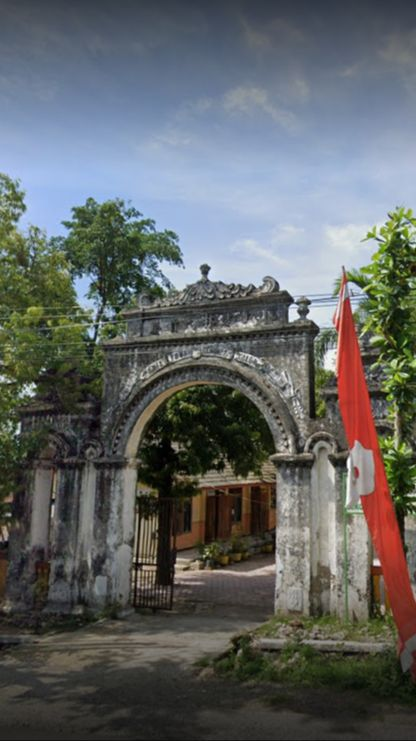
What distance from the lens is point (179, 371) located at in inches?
455

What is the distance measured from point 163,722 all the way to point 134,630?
4166mm

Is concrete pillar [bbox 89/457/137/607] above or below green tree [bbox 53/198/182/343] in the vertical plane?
below

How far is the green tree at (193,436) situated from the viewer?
14.3 meters

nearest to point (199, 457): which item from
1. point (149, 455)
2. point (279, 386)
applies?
point (149, 455)

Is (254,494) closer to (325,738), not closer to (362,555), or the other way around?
(362,555)

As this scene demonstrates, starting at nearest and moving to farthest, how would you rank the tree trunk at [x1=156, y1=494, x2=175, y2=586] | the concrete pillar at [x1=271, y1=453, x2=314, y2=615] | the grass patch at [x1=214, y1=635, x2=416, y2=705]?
the grass patch at [x1=214, y1=635, x2=416, y2=705] → the concrete pillar at [x1=271, y1=453, x2=314, y2=615] → the tree trunk at [x1=156, y1=494, x2=175, y2=586]

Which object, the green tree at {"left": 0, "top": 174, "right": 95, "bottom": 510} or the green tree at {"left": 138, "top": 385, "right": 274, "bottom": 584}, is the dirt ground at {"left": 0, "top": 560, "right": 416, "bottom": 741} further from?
the green tree at {"left": 138, "top": 385, "right": 274, "bottom": 584}

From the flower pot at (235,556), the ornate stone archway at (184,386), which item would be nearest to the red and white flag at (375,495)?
the ornate stone archway at (184,386)

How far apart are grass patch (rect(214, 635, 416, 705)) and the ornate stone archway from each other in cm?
186

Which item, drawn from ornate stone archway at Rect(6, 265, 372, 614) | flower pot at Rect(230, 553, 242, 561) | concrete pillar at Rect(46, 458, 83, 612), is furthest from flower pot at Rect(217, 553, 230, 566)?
concrete pillar at Rect(46, 458, 83, 612)

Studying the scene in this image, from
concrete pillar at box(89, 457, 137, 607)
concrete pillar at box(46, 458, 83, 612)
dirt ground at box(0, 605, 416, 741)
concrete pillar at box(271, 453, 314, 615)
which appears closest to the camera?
dirt ground at box(0, 605, 416, 741)

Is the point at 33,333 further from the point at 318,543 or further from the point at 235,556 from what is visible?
the point at 235,556

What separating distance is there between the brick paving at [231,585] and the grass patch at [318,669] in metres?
4.21

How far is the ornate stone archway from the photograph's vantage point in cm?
1016
